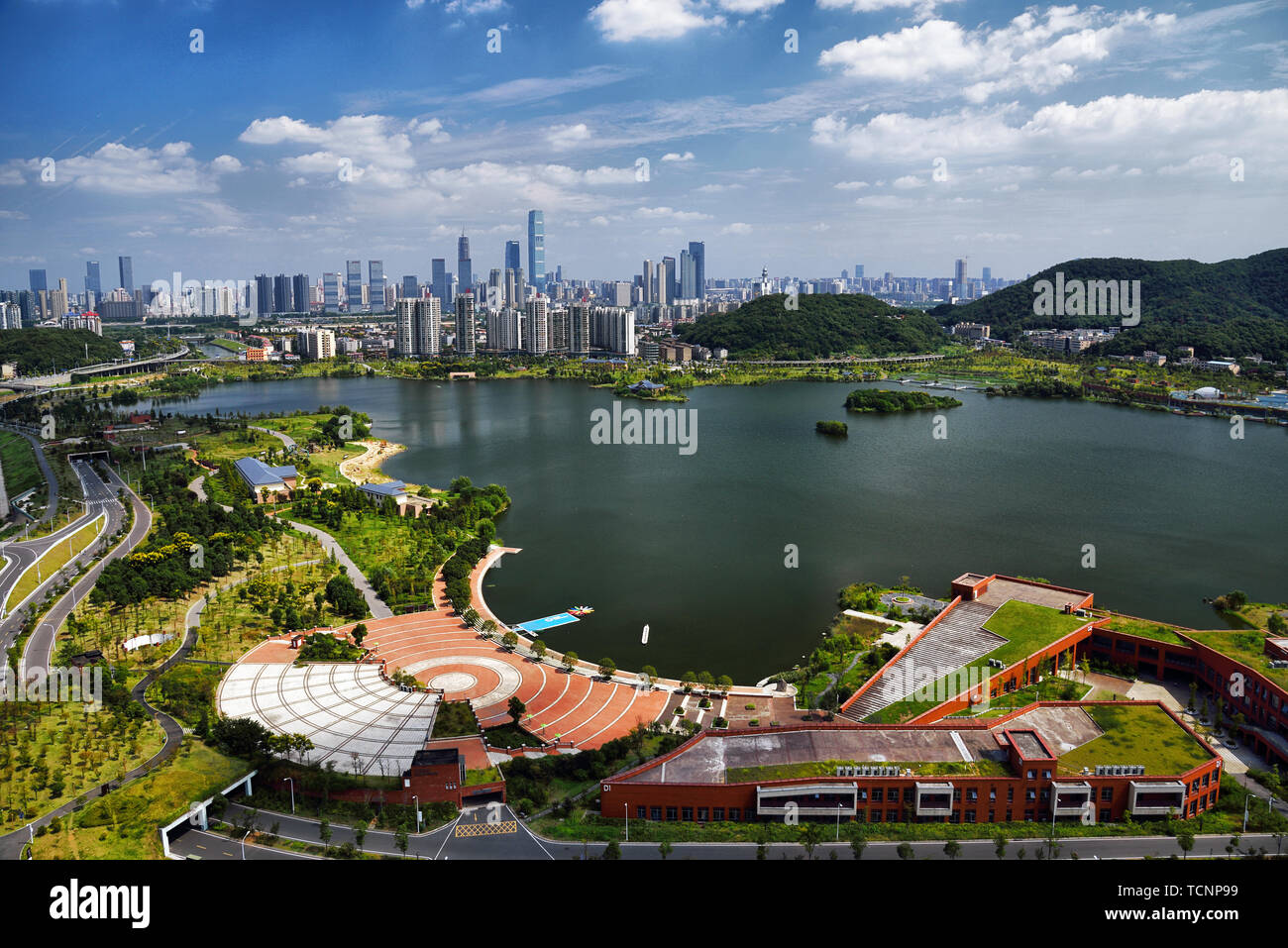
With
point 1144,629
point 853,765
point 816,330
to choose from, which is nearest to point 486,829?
point 853,765

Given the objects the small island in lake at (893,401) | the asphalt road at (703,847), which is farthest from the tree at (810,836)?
the small island in lake at (893,401)

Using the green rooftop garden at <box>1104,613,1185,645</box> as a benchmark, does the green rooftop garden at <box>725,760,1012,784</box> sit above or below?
below

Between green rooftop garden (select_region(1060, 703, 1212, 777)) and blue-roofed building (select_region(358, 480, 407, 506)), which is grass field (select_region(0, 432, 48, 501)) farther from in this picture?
green rooftop garden (select_region(1060, 703, 1212, 777))

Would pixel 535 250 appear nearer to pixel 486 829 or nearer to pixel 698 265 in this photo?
pixel 698 265

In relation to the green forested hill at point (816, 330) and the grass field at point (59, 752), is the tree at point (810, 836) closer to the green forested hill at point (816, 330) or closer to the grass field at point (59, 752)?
the grass field at point (59, 752)

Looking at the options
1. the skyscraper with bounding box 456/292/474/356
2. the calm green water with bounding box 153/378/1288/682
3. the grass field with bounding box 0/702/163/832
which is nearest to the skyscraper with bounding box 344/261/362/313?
the skyscraper with bounding box 456/292/474/356

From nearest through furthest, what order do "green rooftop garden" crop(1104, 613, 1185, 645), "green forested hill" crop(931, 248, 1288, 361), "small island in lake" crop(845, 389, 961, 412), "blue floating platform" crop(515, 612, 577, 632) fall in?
"green rooftop garden" crop(1104, 613, 1185, 645) < "blue floating platform" crop(515, 612, 577, 632) < "small island in lake" crop(845, 389, 961, 412) < "green forested hill" crop(931, 248, 1288, 361)
